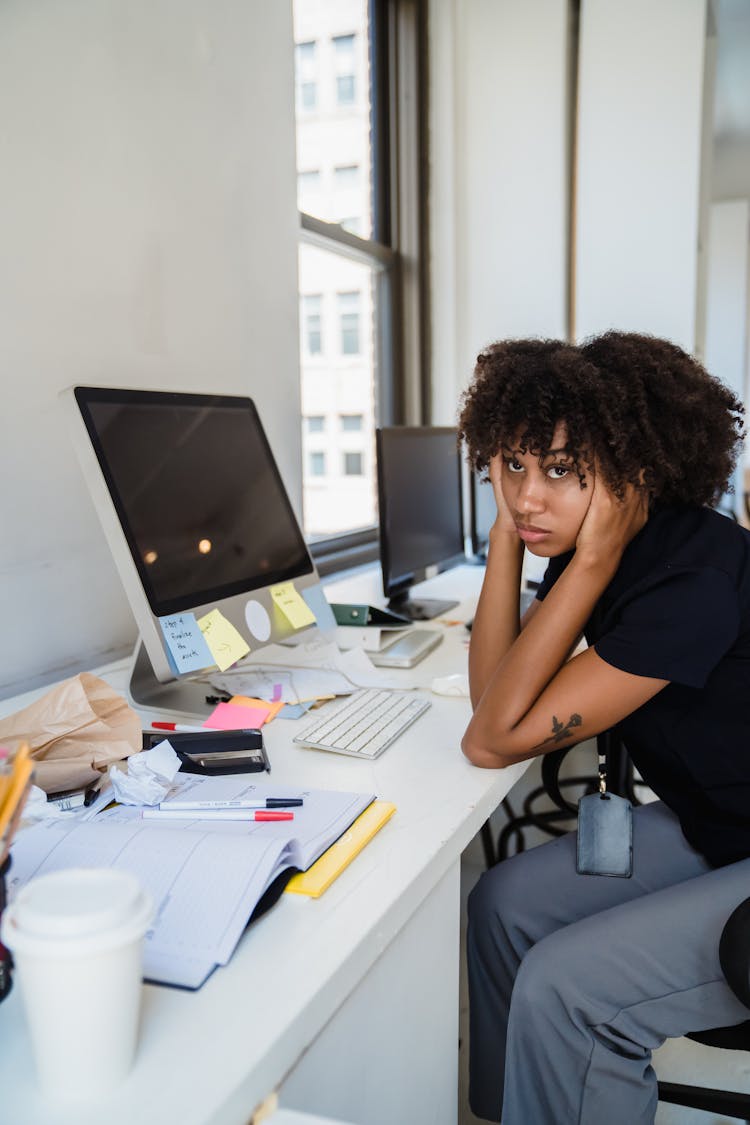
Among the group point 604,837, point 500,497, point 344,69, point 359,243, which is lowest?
point 604,837

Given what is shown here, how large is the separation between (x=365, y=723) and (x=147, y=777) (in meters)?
0.35

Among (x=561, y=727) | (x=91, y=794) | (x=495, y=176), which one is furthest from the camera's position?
(x=495, y=176)

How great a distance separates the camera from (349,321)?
290cm

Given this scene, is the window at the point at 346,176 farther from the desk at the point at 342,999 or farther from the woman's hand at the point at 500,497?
the desk at the point at 342,999

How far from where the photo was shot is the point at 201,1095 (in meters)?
0.51

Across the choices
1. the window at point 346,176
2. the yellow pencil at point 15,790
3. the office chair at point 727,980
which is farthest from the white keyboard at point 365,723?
the window at point 346,176

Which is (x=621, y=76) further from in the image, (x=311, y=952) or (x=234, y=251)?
(x=311, y=952)

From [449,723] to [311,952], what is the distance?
0.58 meters

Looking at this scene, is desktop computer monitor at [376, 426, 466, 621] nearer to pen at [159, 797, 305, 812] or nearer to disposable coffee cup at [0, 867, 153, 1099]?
pen at [159, 797, 305, 812]

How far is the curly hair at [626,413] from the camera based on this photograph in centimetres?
106

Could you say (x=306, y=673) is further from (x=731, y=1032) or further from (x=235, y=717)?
(x=731, y=1032)

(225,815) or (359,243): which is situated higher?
(359,243)

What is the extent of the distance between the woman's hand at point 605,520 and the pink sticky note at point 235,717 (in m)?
0.50

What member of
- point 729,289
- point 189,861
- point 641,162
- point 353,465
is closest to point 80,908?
point 189,861
